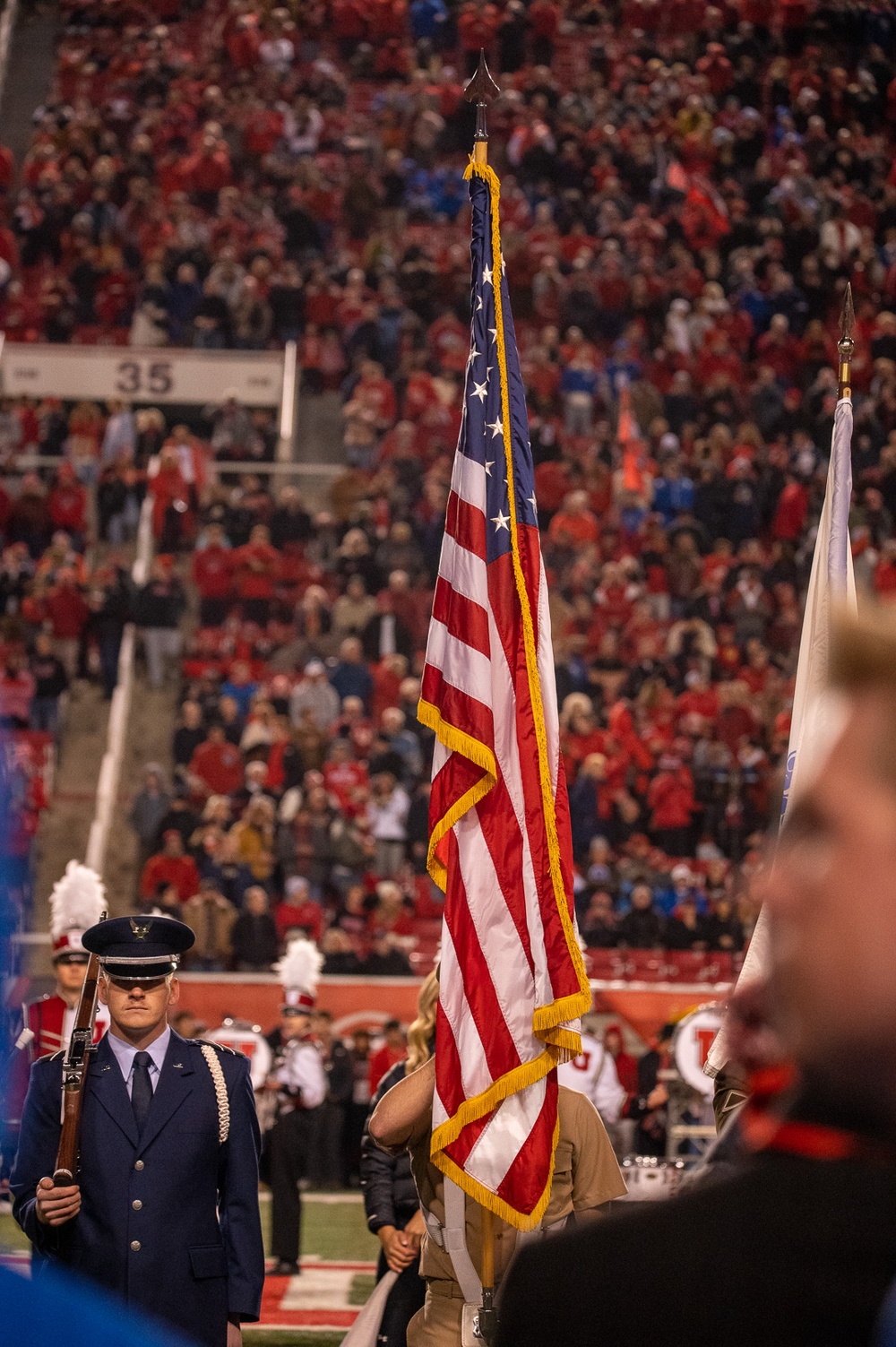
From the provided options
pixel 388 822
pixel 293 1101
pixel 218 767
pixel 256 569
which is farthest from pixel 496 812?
pixel 256 569

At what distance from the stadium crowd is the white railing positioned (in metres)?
0.27

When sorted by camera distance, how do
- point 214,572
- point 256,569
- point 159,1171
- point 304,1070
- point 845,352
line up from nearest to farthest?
point 159,1171, point 845,352, point 304,1070, point 256,569, point 214,572

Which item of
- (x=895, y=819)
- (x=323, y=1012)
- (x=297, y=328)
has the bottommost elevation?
(x=323, y=1012)

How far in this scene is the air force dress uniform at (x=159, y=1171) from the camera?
496 cm

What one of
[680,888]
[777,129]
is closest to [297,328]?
[777,129]

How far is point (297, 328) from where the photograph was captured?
25.6 m

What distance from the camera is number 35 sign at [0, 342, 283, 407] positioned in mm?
24516

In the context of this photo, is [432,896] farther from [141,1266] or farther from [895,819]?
[895,819]

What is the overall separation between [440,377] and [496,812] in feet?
63.2

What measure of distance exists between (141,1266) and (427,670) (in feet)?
6.73

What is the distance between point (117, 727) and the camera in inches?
773

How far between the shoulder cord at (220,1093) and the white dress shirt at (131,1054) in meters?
0.14

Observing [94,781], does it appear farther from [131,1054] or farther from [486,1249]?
[486,1249]

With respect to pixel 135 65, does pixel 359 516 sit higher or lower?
lower
